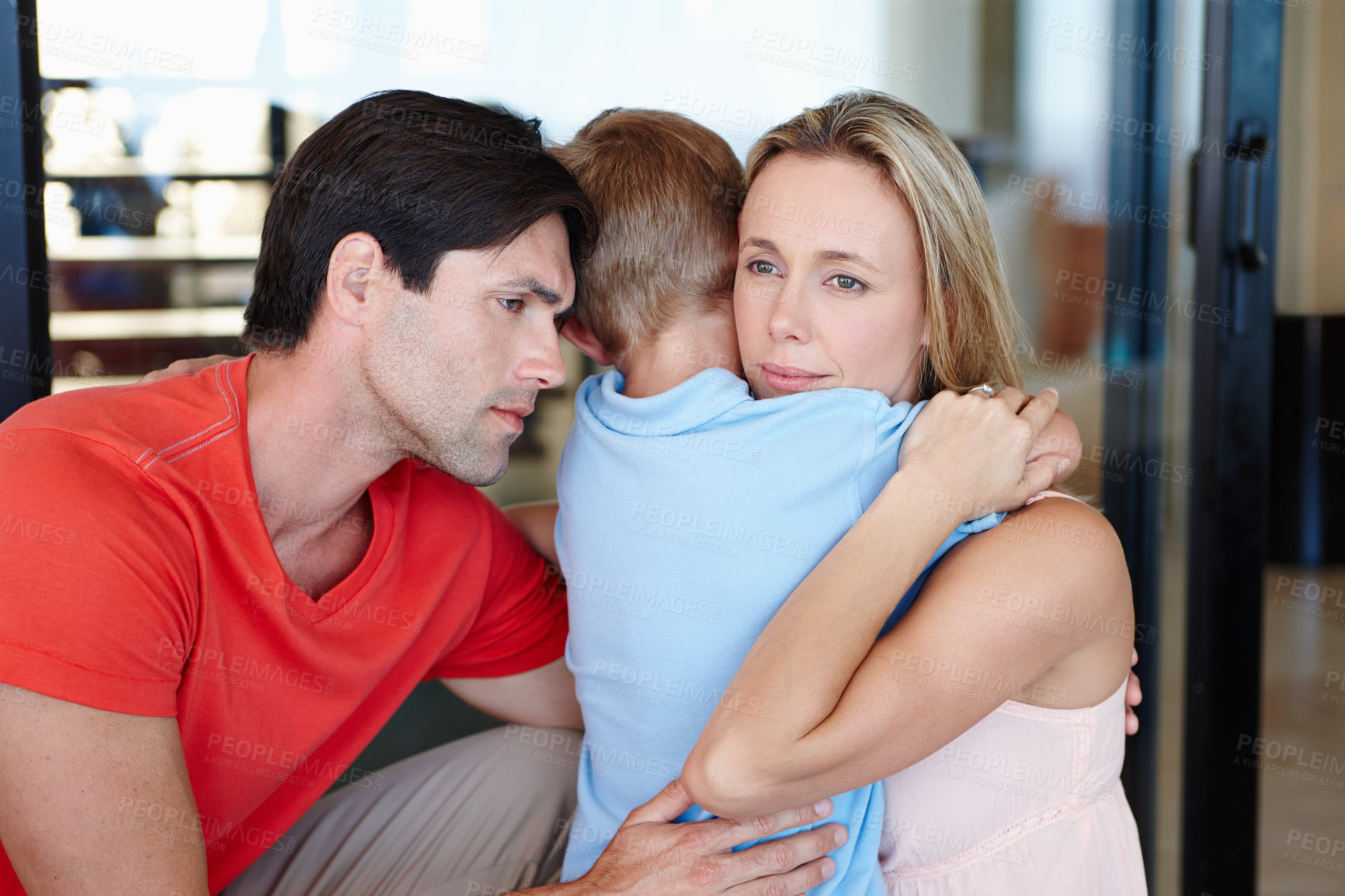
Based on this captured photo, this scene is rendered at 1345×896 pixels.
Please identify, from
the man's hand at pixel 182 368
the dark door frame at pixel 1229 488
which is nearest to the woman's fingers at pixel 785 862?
the man's hand at pixel 182 368

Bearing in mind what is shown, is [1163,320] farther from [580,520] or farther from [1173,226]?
[580,520]

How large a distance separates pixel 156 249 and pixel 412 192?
0.87 metres

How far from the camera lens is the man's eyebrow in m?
1.22

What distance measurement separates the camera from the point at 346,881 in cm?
143

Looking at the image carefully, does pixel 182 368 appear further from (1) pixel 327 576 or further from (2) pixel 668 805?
(2) pixel 668 805

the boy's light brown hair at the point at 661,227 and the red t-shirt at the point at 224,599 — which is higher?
the boy's light brown hair at the point at 661,227

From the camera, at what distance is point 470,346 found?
4.03ft

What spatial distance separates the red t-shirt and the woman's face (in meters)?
0.56

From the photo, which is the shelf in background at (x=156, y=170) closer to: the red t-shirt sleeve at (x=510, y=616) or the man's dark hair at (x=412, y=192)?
the man's dark hair at (x=412, y=192)

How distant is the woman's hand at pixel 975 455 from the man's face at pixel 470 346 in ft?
1.56

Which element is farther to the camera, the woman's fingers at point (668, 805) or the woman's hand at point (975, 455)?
the woman's fingers at point (668, 805)

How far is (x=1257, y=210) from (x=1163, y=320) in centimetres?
51

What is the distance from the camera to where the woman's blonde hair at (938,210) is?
3.59 ft

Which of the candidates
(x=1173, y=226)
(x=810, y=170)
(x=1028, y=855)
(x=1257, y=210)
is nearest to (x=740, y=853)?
(x=1028, y=855)
